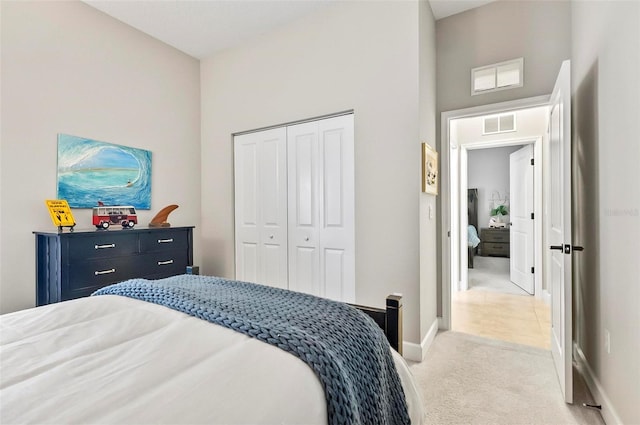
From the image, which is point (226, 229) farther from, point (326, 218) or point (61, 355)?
point (61, 355)

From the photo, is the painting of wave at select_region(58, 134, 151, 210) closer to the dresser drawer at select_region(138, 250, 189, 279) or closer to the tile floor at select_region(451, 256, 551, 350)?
the dresser drawer at select_region(138, 250, 189, 279)

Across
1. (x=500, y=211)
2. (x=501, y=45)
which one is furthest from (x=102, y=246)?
(x=500, y=211)

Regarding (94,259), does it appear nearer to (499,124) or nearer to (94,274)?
(94,274)

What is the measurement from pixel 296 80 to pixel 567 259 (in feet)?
8.74

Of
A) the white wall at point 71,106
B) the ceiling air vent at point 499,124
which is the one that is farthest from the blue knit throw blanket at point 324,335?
the ceiling air vent at point 499,124

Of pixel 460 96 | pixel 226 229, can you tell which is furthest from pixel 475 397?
pixel 226 229

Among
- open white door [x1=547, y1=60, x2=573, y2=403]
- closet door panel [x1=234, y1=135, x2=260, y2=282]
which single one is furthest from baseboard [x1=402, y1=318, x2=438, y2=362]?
closet door panel [x1=234, y1=135, x2=260, y2=282]

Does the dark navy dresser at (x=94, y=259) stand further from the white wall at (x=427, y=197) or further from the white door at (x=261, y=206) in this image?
the white wall at (x=427, y=197)

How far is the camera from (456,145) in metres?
4.46

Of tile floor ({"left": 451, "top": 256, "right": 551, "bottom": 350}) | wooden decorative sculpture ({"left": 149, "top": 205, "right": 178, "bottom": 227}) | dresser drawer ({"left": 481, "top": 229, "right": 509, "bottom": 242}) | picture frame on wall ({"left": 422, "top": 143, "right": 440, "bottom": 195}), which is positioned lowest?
tile floor ({"left": 451, "top": 256, "right": 551, "bottom": 350})

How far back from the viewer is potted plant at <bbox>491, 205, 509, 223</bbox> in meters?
7.28

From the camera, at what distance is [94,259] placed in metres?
2.47

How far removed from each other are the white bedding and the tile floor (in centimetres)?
278

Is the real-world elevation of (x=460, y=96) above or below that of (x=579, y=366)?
above
